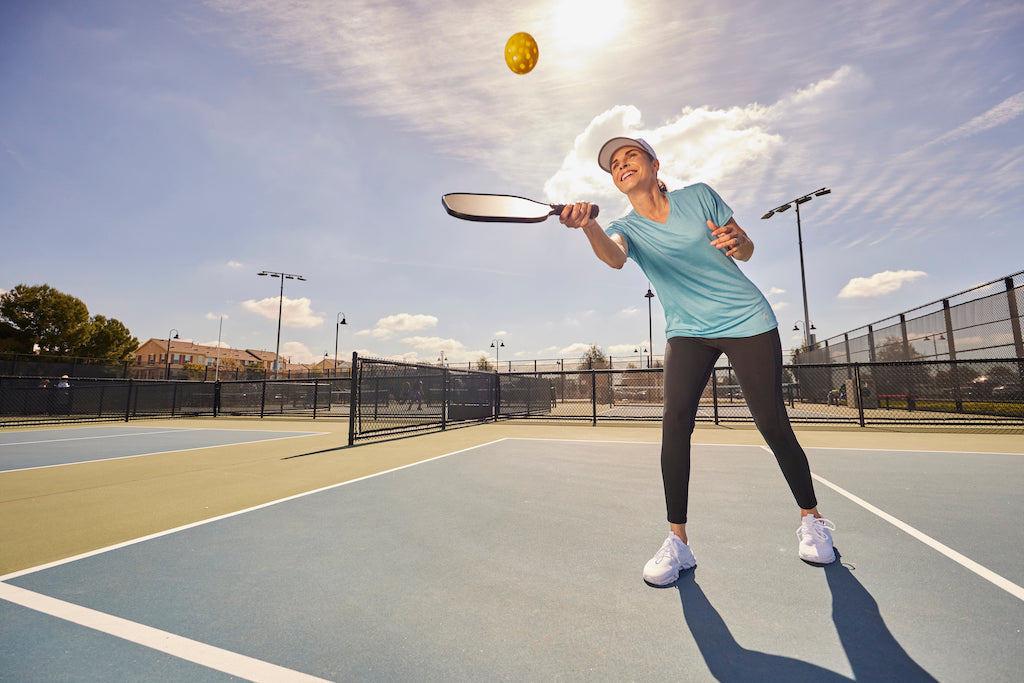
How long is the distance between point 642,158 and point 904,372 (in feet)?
60.2

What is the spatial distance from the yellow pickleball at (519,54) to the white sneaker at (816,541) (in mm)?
4271

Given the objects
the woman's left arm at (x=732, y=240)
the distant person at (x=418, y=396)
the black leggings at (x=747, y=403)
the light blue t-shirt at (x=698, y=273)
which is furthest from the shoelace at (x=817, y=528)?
the distant person at (x=418, y=396)

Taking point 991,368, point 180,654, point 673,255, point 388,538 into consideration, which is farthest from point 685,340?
point 991,368

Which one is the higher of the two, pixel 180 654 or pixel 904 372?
pixel 904 372

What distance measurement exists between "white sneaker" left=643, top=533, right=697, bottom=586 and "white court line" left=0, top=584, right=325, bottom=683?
5.57 ft

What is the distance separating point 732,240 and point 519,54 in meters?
2.89

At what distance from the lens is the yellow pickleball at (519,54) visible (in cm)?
413

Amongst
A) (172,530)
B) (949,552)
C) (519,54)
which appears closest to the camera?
(949,552)

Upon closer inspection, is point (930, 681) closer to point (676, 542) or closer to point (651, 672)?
point (651, 672)

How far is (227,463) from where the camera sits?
6.86 metres

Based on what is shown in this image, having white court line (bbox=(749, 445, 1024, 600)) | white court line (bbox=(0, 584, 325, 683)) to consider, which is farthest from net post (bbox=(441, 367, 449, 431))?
white court line (bbox=(0, 584, 325, 683))

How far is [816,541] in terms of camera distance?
2676mm


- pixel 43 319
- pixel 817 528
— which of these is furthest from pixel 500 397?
pixel 43 319

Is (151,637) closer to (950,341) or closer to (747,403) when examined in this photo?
(747,403)
